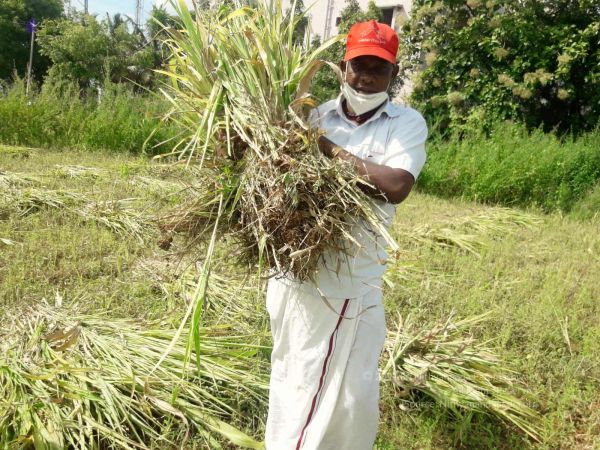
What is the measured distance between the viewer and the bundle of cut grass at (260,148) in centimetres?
156

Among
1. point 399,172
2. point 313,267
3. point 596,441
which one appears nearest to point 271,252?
point 313,267

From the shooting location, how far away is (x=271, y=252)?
1685mm

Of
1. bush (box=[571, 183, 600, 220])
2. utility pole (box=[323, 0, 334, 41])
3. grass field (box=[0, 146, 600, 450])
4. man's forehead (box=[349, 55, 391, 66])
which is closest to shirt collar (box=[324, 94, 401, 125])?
man's forehead (box=[349, 55, 391, 66])

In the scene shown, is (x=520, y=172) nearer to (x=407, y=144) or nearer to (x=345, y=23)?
(x=407, y=144)

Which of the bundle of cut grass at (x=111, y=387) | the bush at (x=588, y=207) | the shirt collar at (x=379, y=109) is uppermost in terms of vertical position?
the shirt collar at (x=379, y=109)

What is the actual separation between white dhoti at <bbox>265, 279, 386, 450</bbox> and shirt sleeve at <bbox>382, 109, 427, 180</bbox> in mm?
464

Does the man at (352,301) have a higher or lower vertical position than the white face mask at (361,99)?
lower

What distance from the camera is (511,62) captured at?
999 centimetres

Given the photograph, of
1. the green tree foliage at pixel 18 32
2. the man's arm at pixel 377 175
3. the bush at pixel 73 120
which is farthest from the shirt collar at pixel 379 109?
the green tree foliage at pixel 18 32

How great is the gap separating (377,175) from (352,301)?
0.45 metres

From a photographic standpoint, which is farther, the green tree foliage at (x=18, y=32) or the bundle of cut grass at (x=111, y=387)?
the green tree foliage at (x=18, y=32)

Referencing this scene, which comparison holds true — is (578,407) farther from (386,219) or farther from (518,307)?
(386,219)

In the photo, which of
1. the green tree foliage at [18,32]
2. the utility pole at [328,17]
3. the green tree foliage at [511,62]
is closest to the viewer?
the green tree foliage at [511,62]

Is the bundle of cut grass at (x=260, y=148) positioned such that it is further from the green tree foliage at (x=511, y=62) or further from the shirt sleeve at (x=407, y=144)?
the green tree foliage at (x=511, y=62)
